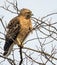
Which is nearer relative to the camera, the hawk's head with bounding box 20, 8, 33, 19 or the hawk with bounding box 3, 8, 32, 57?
the hawk with bounding box 3, 8, 32, 57

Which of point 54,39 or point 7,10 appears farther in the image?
point 7,10

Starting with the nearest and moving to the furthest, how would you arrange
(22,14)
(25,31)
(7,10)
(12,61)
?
(12,61) < (7,10) < (25,31) < (22,14)

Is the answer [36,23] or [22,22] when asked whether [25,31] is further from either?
[36,23]

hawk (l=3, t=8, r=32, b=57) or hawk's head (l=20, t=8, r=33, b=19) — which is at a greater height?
hawk's head (l=20, t=8, r=33, b=19)

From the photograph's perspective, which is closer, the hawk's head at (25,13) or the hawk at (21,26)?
the hawk at (21,26)

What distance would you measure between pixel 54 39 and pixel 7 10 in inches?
43.9

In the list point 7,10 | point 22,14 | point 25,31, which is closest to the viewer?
point 7,10

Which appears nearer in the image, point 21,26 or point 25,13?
point 21,26

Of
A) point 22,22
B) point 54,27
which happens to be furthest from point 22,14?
point 54,27

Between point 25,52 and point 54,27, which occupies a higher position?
point 54,27

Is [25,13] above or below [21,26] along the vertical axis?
above

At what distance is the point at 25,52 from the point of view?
474 centimetres

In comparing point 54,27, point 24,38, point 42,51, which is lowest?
point 24,38

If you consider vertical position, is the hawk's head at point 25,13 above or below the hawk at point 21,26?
above
